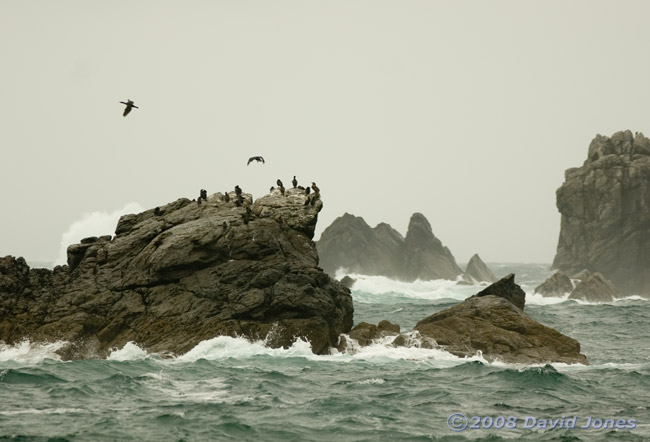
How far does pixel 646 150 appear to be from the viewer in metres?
104

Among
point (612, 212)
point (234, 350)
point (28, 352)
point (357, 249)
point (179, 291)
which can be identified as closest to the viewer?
point (28, 352)

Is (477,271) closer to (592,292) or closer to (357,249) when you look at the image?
(357,249)

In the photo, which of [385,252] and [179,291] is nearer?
[179,291]

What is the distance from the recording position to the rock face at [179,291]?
32.2m

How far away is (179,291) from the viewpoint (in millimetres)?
33625

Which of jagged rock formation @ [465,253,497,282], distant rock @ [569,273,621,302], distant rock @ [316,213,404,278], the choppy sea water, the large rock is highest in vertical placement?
distant rock @ [316,213,404,278]

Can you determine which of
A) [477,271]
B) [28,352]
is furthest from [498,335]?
[477,271]

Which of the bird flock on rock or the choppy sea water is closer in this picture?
the choppy sea water

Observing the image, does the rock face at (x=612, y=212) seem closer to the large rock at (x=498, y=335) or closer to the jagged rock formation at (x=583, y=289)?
the jagged rock formation at (x=583, y=289)

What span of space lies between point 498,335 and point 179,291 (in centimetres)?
1463

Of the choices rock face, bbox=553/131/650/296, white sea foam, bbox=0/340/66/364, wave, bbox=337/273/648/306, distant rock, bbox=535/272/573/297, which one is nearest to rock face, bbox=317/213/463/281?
wave, bbox=337/273/648/306

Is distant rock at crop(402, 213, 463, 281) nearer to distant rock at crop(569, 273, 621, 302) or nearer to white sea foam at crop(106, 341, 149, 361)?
distant rock at crop(569, 273, 621, 302)

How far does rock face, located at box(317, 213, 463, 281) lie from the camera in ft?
400

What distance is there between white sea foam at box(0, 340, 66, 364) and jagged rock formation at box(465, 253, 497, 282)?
96810 mm
